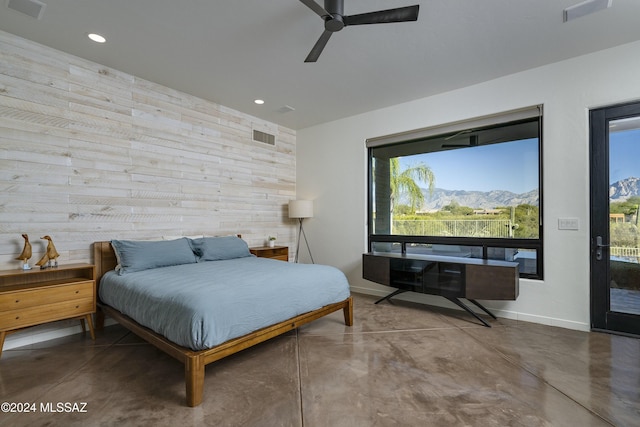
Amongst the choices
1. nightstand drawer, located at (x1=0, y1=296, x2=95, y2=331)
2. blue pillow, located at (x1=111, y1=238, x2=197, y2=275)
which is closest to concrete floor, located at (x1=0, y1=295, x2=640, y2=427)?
nightstand drawer, located at (x1=0, y1=296, x2=95, y2=331)

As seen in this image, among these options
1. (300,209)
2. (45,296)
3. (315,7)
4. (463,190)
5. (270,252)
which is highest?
(315,7)

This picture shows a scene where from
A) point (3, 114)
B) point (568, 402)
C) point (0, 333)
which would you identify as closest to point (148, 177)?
point (3, 114)

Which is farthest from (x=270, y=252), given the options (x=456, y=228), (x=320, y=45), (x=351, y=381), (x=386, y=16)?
(x=386, y=16)

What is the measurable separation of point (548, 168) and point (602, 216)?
68 centimetres

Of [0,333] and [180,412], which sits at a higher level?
[0,333]

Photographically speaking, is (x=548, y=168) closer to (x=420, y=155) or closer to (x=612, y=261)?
(x=612, y=261)

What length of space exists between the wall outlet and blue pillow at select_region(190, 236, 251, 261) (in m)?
3.75

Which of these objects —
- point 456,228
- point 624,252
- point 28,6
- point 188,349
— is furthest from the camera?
point 456,228

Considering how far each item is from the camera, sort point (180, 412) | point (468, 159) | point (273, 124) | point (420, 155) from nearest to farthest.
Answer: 1. point (180, 412)
2. point (468, 159)
3. point (420, 155)
4. point (273, 124)

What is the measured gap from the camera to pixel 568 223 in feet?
10.4

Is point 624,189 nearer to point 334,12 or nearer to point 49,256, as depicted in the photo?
point 334,12

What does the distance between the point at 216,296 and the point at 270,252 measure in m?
2.71

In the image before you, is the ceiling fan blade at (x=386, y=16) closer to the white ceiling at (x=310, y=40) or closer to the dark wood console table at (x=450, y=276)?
the white ceiling at (x=310, y=40)

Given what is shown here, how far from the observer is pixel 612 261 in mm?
3025
